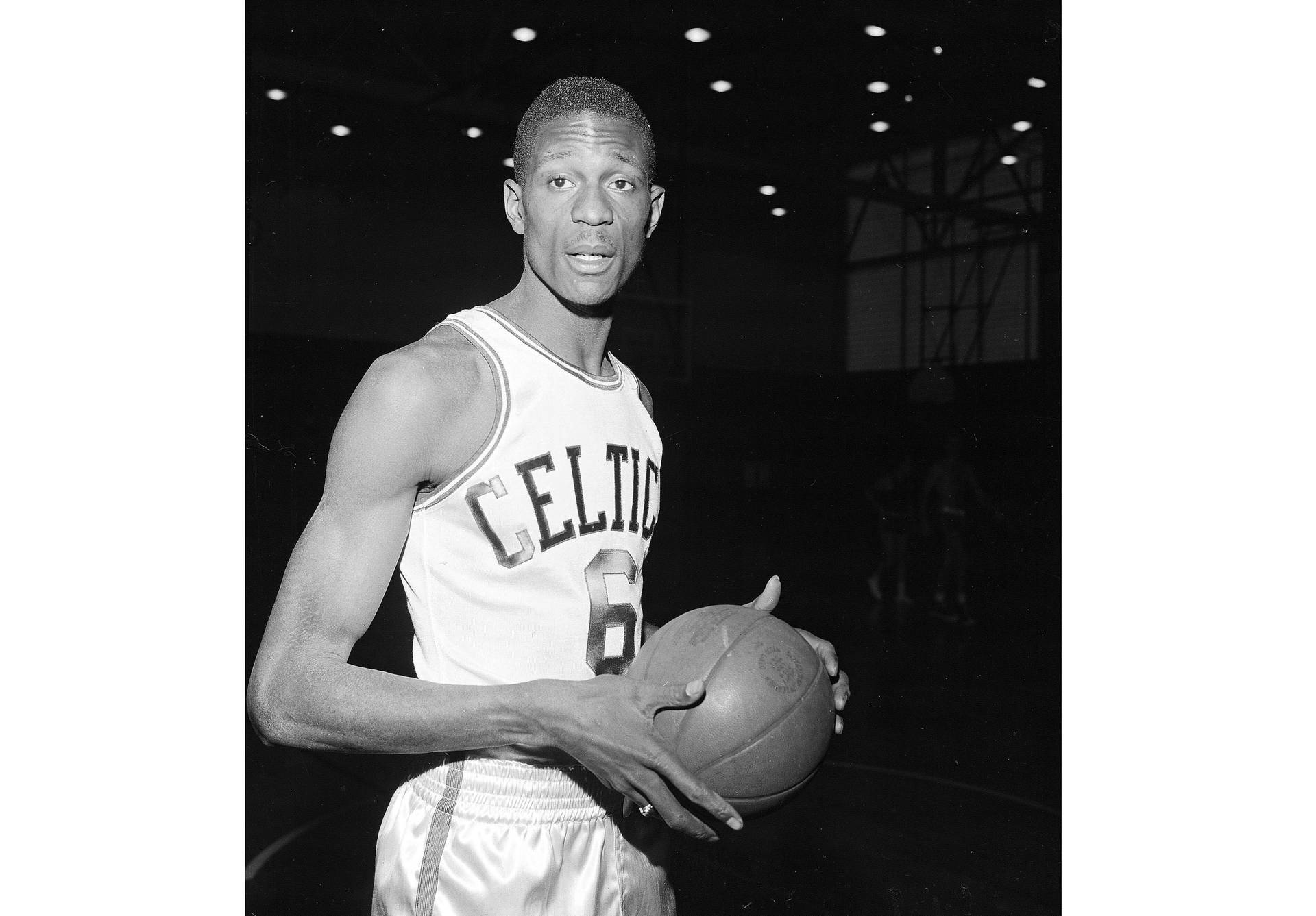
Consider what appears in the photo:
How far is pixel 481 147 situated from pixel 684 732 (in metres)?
3.89

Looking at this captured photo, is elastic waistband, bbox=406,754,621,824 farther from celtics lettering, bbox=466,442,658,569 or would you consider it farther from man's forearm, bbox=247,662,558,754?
celtics lettering, bbox=466,442,658,569

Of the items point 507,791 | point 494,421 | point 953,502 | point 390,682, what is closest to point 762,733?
point 507,791

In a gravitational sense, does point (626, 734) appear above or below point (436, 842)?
above

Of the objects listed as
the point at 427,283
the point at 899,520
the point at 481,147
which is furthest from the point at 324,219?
the point at 899,520

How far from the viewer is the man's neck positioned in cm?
188

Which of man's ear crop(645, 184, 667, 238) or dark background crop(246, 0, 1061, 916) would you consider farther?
dark background crop(246, 0, 1061, 916)

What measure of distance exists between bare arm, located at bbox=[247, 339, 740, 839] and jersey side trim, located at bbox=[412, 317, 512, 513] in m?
0.05

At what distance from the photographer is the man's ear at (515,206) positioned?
193cm

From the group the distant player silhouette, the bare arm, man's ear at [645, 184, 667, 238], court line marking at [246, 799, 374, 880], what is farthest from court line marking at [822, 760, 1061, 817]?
the bare arm

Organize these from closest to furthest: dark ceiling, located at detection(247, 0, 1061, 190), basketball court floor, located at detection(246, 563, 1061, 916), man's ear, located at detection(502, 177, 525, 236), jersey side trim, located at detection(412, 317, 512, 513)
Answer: jersey side trim, located at detection(412, 317, 512, 513) → man's ear, located at detection(502, 177, 525, 236) → dark ceiling, located at detection(247, 0, 1061, 190) → basketball court floor, located at detection(246, 563, 1061, 916)

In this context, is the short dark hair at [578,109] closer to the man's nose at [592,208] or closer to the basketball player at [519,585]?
the basketball player at [519,585]

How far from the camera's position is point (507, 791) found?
1.73 meters

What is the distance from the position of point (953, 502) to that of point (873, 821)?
14.9 feet

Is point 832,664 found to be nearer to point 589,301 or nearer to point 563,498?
point 563,498
